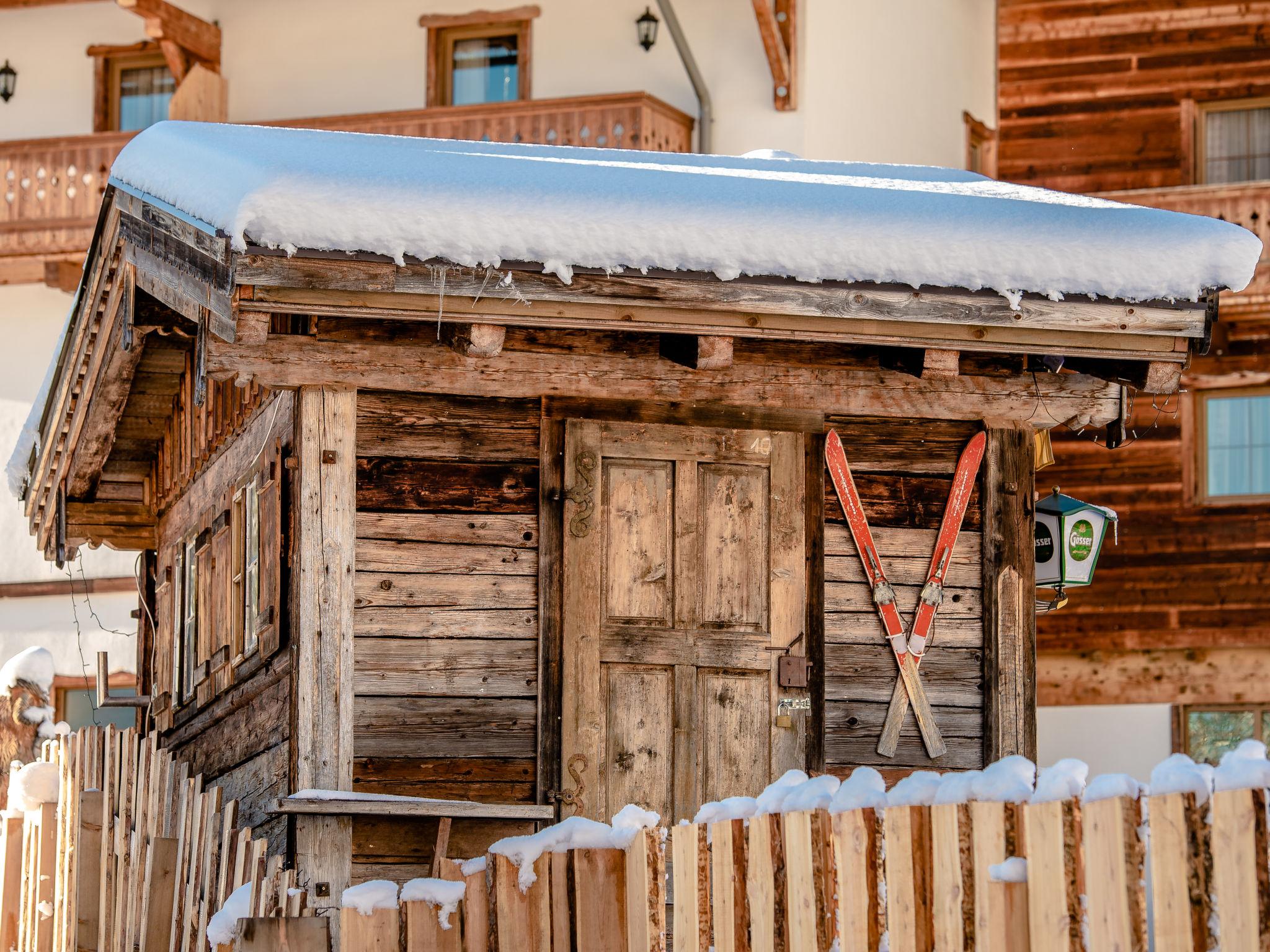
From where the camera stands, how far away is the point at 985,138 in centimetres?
2317

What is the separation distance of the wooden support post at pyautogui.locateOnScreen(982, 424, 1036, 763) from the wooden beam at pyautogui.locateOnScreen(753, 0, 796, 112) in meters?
11.7

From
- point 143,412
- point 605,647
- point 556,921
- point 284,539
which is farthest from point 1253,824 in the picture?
point 143,412

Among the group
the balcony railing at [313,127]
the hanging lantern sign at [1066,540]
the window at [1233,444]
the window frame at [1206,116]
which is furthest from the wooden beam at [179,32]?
the hanging lantern sign at [1066,540]

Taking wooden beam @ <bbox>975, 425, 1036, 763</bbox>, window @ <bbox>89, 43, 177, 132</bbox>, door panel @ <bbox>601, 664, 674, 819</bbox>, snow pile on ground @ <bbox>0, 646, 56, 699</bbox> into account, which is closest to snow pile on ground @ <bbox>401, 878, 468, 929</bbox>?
door panel @ <bbox>601, 664, 674, 819</bbox>

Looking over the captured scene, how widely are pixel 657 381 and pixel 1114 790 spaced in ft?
14.7

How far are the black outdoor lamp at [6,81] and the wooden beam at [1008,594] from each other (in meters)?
A: 18.4

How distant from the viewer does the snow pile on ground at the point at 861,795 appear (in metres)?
4.61

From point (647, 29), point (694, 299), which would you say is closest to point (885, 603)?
point (694, 299)

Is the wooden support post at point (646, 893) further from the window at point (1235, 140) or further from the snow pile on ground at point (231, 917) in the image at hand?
the window at point (1235, 140)

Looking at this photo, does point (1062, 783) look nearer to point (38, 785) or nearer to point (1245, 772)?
point (1245, 772)

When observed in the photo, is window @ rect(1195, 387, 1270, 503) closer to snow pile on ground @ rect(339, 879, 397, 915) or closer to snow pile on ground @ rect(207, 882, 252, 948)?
snow pile on ground @ rect(207, 882, 252, 948)

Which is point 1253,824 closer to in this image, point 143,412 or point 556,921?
point 556,921

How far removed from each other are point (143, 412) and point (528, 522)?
170 inches

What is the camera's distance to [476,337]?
723cm
